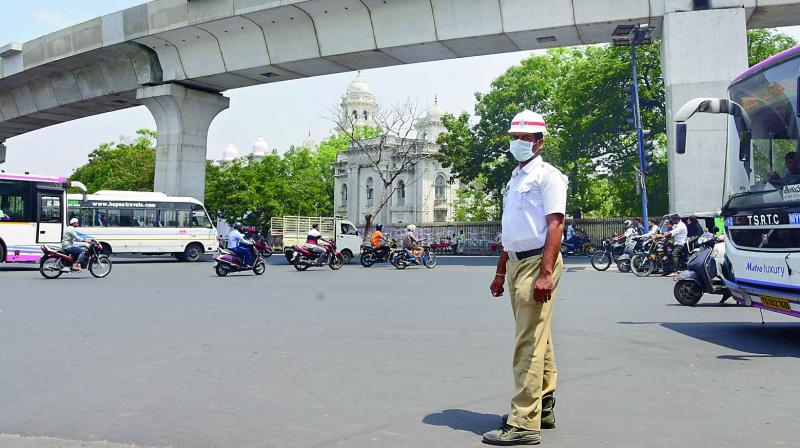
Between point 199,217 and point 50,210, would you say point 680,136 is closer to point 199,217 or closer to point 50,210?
point 50,210

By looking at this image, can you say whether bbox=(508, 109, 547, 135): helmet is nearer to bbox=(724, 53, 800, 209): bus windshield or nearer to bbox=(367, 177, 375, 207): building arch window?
bbox=(724, 53, 800, 209): bus windshield

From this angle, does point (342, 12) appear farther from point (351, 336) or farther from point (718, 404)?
point (718, 404)

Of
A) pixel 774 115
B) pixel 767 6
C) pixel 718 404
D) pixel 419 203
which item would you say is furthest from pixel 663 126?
pixel 419 203

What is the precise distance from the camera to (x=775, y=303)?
6.48 metres

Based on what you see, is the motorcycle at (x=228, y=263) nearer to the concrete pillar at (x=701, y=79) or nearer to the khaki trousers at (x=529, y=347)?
the concrete pillar at (x=701, y=79)

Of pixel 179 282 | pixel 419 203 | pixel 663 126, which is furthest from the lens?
pixel 419 203

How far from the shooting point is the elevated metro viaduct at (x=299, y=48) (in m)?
16.4

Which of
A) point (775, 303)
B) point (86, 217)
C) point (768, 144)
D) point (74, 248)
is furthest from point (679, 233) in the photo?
point (86, 217)

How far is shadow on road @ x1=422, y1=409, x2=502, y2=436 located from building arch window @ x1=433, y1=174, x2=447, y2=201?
71549mm

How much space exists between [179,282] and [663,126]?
27204 mm

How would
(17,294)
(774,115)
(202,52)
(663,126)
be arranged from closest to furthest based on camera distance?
1. (774,115)
2. (17,294)
3. (202,52)
4. (663,126)

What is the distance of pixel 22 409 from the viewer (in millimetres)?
4176

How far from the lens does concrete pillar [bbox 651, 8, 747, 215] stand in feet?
53.0

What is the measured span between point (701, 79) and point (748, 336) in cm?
1099
